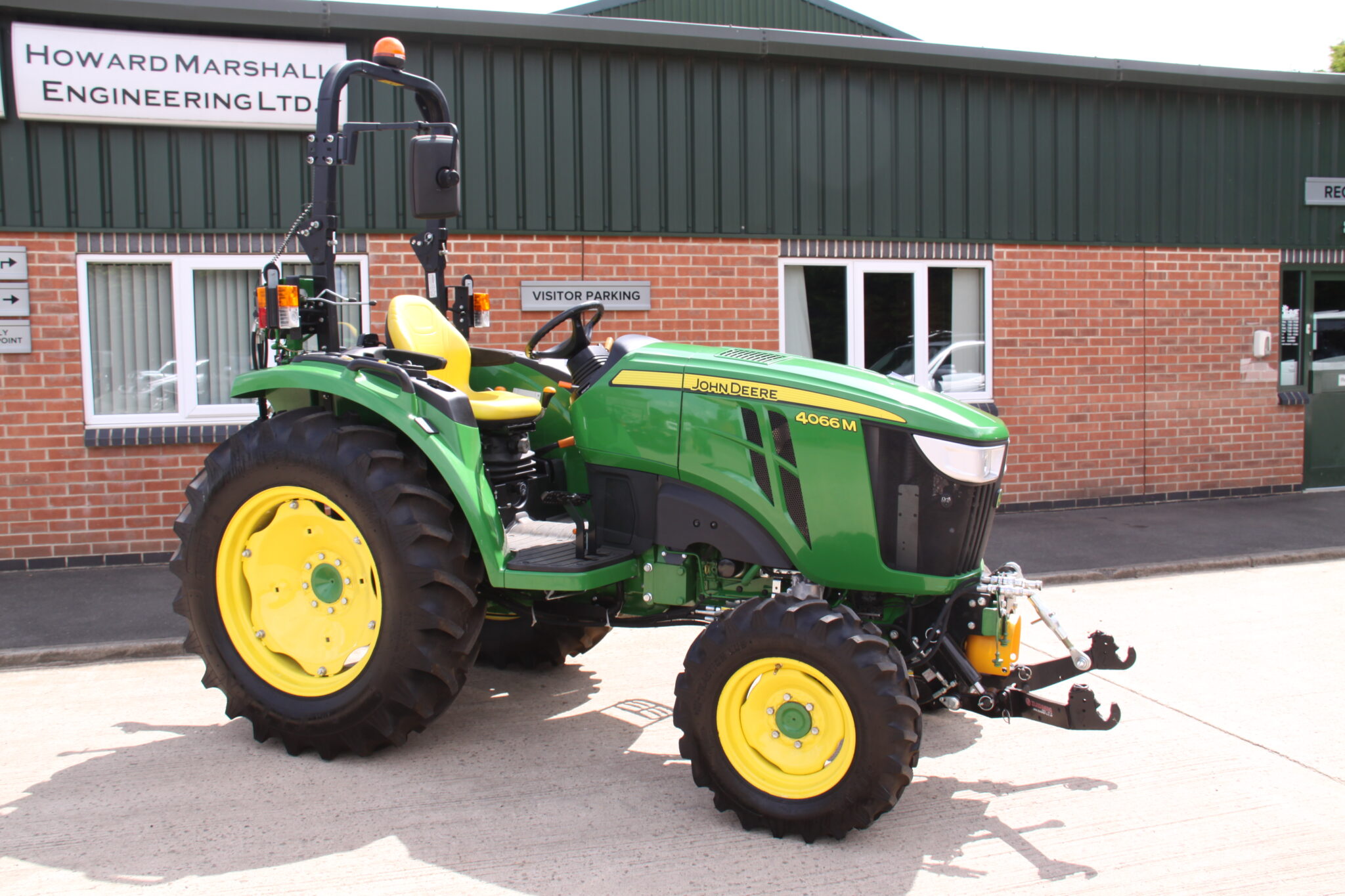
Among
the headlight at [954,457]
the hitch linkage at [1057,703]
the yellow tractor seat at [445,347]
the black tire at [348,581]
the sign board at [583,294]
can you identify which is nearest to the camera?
the hitch linkage at [1057,703]

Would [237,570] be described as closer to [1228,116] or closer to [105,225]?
[105,225]

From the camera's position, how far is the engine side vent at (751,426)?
3.91m

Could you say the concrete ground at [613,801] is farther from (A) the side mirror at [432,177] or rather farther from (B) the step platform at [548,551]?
Result: (A) the side mirror at [432,177]

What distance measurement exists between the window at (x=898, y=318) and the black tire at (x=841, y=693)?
A: 5785 mm

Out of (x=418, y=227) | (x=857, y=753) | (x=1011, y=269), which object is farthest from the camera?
(x=1011, y=269)

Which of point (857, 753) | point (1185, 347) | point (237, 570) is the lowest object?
point (857, 753)

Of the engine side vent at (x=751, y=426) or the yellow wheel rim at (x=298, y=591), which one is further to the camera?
the yellow wheel rim at (x=298, y=591)

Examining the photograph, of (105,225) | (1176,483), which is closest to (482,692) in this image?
(105,225)

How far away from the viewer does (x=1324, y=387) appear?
10734 millimetres

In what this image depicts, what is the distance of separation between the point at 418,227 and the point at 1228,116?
7.40 meters

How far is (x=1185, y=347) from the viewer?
1023 centimetres

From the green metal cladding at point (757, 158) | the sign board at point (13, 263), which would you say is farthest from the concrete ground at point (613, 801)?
the green metal cladding at point (757, 158)

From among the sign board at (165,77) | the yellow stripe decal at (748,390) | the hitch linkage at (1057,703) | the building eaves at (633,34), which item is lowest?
the hitch linkage at (1057,703)

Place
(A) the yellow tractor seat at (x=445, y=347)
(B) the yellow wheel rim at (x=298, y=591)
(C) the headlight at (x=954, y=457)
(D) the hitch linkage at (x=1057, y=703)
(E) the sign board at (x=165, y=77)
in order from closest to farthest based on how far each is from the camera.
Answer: (D) the hitch linkage at (x=1057, y=703) < (C) the headlight at (x=954, y=457) < (B) the yellow wheel rim at (x=298, y=591) < (A) the yellow tractor seat at (x=445, y=347) < (E) the sign board at (x=165, y=77)
